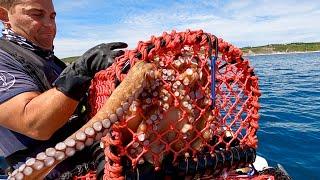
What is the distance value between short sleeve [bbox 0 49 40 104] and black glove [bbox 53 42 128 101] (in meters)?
0.19

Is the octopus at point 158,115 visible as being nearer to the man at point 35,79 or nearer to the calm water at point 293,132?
the man at point 35,79

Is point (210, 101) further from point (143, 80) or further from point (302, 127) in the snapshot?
point (302, 127)

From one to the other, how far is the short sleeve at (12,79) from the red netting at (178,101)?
1.33 ft

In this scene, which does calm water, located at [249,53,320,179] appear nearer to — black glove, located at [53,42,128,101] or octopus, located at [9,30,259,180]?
octopus, located at [9,30,259,180]

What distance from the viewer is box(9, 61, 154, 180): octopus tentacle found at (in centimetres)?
185

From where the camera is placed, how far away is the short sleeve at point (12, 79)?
2252 mm

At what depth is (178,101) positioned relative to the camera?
234 cm

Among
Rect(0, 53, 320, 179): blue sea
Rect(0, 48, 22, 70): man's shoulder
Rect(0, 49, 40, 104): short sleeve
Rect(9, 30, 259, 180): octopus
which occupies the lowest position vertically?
Rect(0, 53, 320, 179): blue sea

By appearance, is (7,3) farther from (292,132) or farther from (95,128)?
(292,132)

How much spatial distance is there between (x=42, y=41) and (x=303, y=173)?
15.3ft

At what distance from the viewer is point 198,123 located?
255 centimetres

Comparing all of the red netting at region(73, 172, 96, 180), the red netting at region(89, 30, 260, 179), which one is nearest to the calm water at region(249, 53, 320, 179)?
the red netting at region(89, 30, 260, 179)

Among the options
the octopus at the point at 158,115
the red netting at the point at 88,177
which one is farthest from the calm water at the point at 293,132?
the red netting at the point at 88,177

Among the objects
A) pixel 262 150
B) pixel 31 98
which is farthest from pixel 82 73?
pixel 262 150
